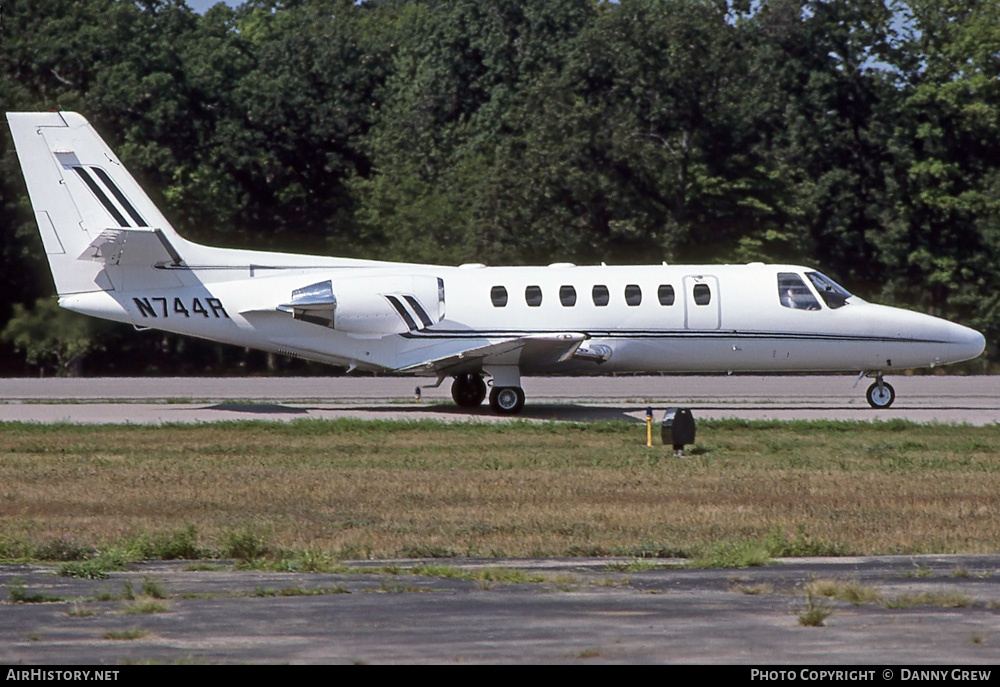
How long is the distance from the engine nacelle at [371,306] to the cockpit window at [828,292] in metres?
7.86

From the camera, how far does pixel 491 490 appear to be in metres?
18.1

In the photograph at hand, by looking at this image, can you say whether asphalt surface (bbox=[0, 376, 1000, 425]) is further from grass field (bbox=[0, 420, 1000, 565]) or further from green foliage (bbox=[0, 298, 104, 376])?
green foliage (bbox=[0, 298, 104, 376])

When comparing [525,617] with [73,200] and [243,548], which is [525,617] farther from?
[73,200]

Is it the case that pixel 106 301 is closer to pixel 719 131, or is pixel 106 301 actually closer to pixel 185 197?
pixel 185 197

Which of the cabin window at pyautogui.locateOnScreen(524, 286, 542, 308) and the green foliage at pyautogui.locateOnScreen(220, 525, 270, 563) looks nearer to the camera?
the green foliage at pyautogui.locateOnScreen(220, 525, 270, 563)

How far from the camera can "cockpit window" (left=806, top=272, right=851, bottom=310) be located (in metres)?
29.6

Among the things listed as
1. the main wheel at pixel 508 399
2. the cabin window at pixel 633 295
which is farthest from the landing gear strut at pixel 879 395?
the main wheel at pixel 508 399

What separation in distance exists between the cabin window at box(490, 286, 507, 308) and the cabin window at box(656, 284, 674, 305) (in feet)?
10.4

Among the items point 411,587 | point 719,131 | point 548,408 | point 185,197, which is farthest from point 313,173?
point 411,587

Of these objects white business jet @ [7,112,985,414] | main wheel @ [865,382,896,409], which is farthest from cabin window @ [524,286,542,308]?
main wheel @ [865,382,896,409]

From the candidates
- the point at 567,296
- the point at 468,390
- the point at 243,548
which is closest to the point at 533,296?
the point at 567,296

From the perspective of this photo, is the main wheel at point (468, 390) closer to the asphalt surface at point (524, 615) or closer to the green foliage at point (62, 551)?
the green foliage at point (62, 551)

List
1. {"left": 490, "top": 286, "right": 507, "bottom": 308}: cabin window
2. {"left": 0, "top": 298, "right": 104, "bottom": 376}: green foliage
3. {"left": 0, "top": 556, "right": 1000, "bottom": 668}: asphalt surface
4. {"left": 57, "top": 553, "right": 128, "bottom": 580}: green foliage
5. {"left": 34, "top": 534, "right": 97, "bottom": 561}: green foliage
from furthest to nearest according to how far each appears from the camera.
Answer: {"left": 0, "top": 298, "right": 104, "bottom": 376}: green foliage, {"left": 490, "top": 286, "right": 507, "bottom": 308}: cabin window, {"left": 34, "top": 534, "right": 97, "bottom": 561}: green foliage, {"left": 57, "top": 553, "right": 128, "bottom": 580}: green foliage, {"left": 0, "top": 556, "right": 1000, "bottom": 668}: asphalt surface

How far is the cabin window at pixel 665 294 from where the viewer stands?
2925 cm
